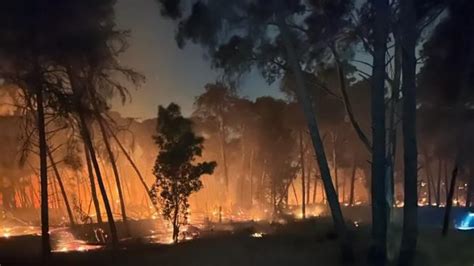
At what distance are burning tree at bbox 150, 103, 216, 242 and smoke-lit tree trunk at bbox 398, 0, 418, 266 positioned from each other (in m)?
13.2

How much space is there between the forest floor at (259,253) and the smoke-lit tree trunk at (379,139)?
1561 mm

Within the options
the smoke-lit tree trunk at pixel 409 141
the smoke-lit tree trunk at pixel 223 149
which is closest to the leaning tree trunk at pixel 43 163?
the smoke-lit tree trunk at pixel 409 141

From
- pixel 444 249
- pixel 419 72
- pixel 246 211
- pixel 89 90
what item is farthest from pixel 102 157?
pixel 246 211

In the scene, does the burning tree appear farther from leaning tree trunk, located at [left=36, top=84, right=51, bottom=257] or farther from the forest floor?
leaning tree trunk, located at [left=36, top=84, right=51, bottom=257]

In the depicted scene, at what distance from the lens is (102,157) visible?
3847 cm

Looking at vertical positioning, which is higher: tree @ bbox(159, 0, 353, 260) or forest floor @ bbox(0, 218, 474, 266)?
tree @ bbox(159, 0, 353, 260)

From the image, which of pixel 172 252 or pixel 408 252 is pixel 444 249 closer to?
pixel 408 252

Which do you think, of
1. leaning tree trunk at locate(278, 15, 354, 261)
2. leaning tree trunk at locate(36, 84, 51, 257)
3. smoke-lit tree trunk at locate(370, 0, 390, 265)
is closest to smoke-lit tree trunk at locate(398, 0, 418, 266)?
smoke-lit tree trunk at locate(370, 0, 390, 265)

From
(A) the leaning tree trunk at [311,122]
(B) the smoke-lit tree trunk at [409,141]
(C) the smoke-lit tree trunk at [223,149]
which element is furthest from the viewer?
(C) the smoke-lit tree trunk at [223,149]

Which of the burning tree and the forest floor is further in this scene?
the burning tree

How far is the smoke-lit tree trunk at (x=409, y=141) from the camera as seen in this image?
746 inches

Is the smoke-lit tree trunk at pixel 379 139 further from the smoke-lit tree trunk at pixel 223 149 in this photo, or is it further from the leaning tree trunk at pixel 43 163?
the smoke-lit tree trunk at pixel 223 149

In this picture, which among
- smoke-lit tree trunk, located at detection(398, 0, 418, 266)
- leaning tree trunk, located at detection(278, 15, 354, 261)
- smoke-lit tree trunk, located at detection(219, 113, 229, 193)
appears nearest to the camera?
smoke-lit tree trunk, located at detection(398, 0, 418, 266)

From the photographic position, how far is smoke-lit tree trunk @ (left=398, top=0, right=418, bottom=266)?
19.0 metres
